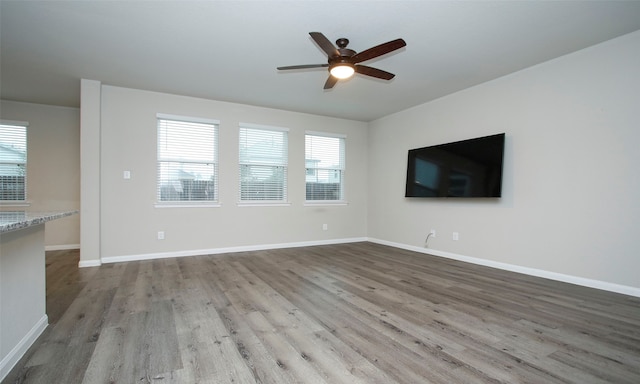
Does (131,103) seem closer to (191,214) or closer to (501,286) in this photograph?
(191,214)

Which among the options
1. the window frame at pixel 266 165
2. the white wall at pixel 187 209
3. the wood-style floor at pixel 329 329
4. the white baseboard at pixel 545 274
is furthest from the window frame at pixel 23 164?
the white baseboard at pixel 545 274

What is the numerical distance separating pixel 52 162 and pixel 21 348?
16.2ft

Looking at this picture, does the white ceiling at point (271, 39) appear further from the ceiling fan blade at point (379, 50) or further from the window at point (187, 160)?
the window at point (187, 160)

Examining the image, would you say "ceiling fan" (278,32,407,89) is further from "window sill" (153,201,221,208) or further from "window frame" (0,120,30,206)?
"window frame" (0,120,30,206)

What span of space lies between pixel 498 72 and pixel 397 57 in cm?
153

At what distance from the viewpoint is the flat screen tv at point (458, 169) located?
413 cm

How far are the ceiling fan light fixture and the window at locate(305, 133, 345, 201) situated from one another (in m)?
2.97

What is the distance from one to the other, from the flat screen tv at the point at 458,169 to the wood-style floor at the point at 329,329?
124cm

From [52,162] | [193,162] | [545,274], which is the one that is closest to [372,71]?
[545,274]

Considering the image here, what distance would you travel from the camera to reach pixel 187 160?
4992 millimetres

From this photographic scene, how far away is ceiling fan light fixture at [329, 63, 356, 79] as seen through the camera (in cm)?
294

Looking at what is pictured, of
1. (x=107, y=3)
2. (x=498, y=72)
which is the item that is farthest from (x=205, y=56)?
(x=498, y=72)

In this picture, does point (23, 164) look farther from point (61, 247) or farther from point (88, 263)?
point (88, 263)

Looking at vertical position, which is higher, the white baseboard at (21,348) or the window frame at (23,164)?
the window frame at (23,164)
